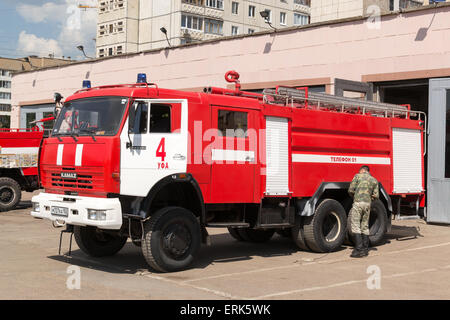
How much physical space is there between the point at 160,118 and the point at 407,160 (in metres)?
6.29

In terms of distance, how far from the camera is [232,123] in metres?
9.75

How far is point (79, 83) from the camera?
2833cm


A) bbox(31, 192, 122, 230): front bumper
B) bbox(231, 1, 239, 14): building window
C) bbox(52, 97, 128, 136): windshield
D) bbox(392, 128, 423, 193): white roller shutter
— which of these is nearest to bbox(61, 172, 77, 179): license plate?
bbox(31, 192, 122, 230): front bumper

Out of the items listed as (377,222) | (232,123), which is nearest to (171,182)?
(232,123)

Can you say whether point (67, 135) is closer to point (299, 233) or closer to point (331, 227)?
point (299, 233)

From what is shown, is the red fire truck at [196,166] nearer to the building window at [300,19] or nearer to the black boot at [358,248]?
the black boot at [358,248]

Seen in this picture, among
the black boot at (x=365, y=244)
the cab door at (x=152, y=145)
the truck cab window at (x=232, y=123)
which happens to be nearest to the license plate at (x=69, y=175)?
the cab door at (x=152, y=145)

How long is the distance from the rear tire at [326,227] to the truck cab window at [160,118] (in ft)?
11.4

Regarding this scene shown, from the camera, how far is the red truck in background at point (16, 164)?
715 inches

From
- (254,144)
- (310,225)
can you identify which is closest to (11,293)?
(254,144)

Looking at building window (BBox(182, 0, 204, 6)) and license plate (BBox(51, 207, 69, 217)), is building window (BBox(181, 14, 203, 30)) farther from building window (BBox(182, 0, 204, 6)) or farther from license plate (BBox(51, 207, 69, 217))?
license plate (BBox(51, 207, 69, 217))

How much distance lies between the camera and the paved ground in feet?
24.5
